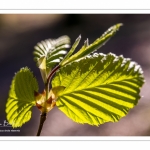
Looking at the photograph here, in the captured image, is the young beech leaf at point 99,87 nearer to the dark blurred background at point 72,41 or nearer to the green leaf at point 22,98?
the green leaf at point 22,98

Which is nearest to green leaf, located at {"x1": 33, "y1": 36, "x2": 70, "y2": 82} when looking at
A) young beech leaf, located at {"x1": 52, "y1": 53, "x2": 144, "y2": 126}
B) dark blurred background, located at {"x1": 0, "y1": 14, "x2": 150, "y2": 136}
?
young beech leaf, located at {"x1": 52, "y1": 53, "x2": 144, "y2": 126}

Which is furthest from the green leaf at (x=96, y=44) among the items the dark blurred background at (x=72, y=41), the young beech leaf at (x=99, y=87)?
the dark blurred background at (x=72, y=41)

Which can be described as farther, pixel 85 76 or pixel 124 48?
pixel 124 48

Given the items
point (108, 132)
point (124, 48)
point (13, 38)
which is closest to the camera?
point (108, 132)

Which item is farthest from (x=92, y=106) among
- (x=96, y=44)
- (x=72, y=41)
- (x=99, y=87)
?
(x=72, y=41)

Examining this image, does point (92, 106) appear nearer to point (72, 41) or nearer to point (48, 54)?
point (48, 54)
